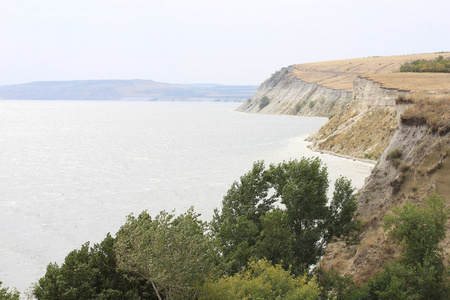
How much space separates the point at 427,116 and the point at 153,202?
21.8 metres

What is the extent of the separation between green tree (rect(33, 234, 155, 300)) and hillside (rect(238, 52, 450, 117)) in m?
120

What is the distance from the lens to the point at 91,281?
19.6 meters

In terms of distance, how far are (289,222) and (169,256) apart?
24.6 ft

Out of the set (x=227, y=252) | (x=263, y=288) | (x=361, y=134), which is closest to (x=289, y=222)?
(x=227, y=252)

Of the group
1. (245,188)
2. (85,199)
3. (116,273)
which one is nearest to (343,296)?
(245,188)

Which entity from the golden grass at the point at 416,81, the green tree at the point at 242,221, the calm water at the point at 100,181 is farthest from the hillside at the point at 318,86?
the green tree at the point at 242,221

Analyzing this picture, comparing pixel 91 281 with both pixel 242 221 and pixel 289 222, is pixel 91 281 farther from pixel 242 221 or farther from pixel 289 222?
pixel 289 222

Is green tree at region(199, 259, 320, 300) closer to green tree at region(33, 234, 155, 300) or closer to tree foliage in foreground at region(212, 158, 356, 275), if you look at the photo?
tree foliage in foreground at region(212, 158, 356, 275)

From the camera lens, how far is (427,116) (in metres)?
27.4

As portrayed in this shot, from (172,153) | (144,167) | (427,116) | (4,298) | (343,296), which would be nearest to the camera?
(4,298)

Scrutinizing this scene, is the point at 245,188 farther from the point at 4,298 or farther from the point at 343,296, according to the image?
the point at 4,298

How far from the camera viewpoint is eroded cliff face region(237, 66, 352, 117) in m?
147

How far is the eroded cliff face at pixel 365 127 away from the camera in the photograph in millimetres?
57469

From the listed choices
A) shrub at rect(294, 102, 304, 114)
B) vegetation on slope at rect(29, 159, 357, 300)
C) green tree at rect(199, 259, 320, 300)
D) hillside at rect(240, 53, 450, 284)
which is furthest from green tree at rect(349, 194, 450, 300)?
shrub at rect(294, 102, 304, 114)
